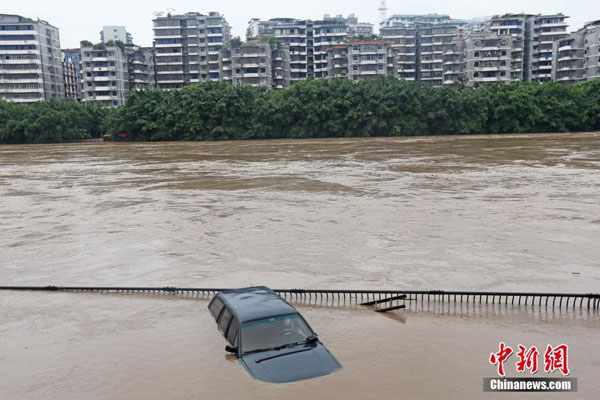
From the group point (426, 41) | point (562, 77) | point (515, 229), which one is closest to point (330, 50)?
point (426, 41)

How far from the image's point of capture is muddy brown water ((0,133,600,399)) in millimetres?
7973

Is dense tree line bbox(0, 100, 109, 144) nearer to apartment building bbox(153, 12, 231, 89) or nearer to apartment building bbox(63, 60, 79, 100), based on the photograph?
apartment building bbox(153, 12, 231, 89)

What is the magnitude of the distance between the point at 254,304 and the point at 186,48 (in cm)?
9545

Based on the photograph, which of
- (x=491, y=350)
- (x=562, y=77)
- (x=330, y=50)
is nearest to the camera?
(x=491, y=350)

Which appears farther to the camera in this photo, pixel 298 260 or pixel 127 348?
pixel 298 260

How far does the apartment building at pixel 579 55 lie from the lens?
3278 inches

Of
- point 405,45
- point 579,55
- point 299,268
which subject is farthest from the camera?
point 405,45

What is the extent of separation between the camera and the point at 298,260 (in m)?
13.7

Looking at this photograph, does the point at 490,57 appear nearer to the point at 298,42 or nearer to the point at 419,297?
the point at 298,42

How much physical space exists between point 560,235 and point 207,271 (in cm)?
1000

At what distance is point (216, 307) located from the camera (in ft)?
30.8

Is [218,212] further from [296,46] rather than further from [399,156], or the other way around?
[296,46]

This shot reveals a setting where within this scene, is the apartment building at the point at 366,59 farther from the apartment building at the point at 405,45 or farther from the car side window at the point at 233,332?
the car side window at the point at 233,332

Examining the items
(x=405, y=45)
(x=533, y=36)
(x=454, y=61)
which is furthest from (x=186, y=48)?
(x=533, y=36)
